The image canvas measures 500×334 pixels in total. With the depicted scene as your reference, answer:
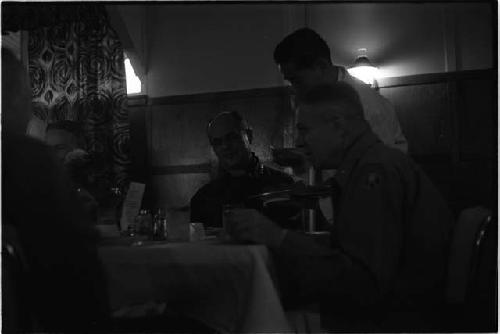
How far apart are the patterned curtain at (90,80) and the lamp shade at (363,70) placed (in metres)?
0.68

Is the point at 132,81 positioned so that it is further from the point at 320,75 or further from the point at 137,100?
the point at 320,75

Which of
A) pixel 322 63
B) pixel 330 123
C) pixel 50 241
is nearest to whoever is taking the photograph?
pixel 50 241

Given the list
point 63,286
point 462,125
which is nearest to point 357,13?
point 462,125

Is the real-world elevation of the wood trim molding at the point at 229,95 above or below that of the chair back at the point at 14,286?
above

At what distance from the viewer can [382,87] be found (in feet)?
4.84

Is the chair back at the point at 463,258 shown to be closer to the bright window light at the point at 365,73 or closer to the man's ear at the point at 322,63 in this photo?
the bright window light at the point at 365,73

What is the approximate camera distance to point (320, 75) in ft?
4.87

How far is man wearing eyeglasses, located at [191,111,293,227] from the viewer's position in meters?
1.50

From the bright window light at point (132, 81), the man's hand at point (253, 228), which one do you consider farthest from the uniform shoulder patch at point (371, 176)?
the bright window light at point (132, 81)

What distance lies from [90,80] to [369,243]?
0.94 metres

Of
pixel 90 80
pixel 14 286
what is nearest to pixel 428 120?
pixel 90 80

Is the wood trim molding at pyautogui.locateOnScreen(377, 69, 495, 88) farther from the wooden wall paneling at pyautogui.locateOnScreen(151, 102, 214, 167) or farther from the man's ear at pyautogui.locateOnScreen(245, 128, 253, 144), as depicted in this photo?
the wooden wall paneling at pyautogui.locateOnScreen(151, 102, 214, 167)

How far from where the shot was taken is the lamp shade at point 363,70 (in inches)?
57.4

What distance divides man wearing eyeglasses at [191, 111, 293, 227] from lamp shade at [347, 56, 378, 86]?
348mm
